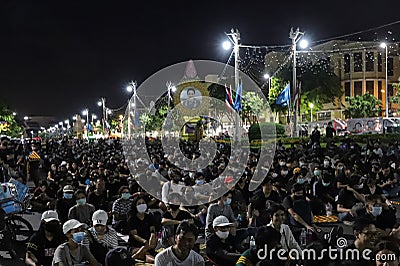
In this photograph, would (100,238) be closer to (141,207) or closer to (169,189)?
(141,207)

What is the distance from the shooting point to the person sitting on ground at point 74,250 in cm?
588

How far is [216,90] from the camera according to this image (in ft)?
176

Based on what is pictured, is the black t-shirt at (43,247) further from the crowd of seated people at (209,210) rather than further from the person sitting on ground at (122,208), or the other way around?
the person sitting on ground at (122,208)

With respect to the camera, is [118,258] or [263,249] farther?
[118,258]

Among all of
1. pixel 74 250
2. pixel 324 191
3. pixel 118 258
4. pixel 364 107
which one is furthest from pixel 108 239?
pixel 364 107

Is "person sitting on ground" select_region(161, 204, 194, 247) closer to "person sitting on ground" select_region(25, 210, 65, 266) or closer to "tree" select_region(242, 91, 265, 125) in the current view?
"person sitting on ground" select_region(25, 210, 65, 266)

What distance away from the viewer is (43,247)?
6578mm

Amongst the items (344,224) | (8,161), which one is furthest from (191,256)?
(8,161)

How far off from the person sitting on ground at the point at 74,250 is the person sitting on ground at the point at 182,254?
128 cm

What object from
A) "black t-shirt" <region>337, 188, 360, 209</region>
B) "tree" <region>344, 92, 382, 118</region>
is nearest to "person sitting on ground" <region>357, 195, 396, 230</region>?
"black t-shirt" <region>337, 188, 360, 209</region>

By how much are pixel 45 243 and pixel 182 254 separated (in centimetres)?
232

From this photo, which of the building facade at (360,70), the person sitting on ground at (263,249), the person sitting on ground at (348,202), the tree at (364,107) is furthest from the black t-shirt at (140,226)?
the building facade at (360,70)

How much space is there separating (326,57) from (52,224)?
69.6 metres

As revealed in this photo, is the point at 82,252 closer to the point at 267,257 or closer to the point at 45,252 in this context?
the point at 45,252
